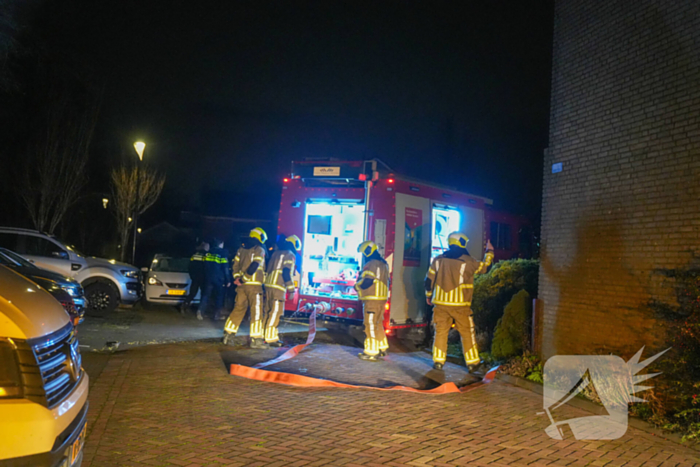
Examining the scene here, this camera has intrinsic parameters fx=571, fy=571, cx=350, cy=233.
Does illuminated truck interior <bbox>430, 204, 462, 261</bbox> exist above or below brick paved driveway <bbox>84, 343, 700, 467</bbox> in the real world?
above

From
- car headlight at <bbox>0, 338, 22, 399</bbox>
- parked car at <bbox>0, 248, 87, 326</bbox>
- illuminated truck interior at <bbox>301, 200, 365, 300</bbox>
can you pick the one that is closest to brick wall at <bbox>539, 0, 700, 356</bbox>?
illuminated truck interior at <bbox>301, 200, 365, 300</bbox>

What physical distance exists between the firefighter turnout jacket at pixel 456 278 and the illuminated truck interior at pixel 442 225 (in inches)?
96.0

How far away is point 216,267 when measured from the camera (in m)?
12.5

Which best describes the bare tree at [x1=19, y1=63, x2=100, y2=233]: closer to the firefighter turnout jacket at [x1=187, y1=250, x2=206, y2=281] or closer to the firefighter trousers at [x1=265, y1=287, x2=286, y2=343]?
the firefighter turnout jacket at [x1=187, y1=250, x2=206, y2=281]

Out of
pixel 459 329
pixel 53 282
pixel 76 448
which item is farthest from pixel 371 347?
pixel 76 448

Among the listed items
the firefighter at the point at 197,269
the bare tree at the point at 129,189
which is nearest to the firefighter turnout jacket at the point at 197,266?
the firefighter at the point at 197,269

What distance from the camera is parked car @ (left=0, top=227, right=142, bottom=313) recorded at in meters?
11.9

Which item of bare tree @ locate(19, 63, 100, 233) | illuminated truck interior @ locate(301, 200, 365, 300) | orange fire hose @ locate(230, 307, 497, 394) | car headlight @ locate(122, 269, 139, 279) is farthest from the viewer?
bare tree @ locate(19, 63, 100, 233)

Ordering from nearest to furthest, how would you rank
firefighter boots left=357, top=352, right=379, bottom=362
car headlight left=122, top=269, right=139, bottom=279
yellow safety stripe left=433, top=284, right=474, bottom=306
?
1. yellow safety stripe left=433, top=284, right=474, bottom=306
2. firefighter boots left=357, top=352, right=379, bottom=362
3. car headlight left=122, top=269, right=139, bottom=279

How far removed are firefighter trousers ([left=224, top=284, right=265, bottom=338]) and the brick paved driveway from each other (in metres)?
2.13

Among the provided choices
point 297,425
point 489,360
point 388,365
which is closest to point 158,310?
point 388,365

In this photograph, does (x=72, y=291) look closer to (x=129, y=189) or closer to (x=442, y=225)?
(x=442, y=225)

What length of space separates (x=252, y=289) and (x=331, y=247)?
1.78 m

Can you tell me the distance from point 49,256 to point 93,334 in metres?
2.94
